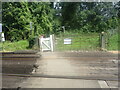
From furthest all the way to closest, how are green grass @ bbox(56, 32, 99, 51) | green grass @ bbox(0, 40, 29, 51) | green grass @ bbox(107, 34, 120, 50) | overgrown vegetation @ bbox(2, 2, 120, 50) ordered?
green grass @ bbox(0, 40, 29, 51) < green grass @ bbox(56, 32, 99, 51) < green grass @ bbox(107, 34, 120, 50) < overgrown vegetation @ bbox(2, 2, 120, 50)

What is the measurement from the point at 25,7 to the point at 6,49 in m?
6.02

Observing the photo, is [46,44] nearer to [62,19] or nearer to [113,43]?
[113,43]

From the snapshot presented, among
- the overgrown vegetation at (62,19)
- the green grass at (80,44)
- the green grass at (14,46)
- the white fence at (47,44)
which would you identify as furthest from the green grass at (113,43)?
the green grass at (14,46)

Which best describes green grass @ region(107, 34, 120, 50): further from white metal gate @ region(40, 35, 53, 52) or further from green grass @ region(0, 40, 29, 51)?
green grass @ region(0, 40, 29, 51)

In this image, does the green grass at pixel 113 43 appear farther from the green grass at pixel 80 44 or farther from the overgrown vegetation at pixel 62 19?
the green grass at pixel 80 44

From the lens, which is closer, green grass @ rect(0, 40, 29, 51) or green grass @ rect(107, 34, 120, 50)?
green grass @ rect(107, 34, 120, 50)

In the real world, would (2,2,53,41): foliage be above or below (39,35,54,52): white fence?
above

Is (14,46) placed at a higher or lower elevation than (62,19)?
lower

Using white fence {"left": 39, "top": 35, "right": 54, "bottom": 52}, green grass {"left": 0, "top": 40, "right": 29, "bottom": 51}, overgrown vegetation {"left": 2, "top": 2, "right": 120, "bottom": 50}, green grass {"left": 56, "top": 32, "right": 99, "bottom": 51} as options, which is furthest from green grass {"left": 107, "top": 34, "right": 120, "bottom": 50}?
green grass {"left": 0, "top": 40, "right": 29, "bottom": 51}

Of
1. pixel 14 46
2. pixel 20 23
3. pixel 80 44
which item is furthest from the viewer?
pixel 20 23

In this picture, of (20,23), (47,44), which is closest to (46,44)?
(47,44)

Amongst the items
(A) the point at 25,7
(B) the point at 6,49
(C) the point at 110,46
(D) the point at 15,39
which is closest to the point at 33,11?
(A) the point at 25,7

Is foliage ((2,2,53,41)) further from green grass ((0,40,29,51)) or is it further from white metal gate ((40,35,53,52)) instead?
white metal gate ((40,35,53,52))

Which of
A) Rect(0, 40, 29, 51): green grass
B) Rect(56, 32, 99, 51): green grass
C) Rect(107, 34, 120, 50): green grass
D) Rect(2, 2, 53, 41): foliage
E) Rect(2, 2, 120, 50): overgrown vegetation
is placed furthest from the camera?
Rect(2, 2, 53, 41): foliage
